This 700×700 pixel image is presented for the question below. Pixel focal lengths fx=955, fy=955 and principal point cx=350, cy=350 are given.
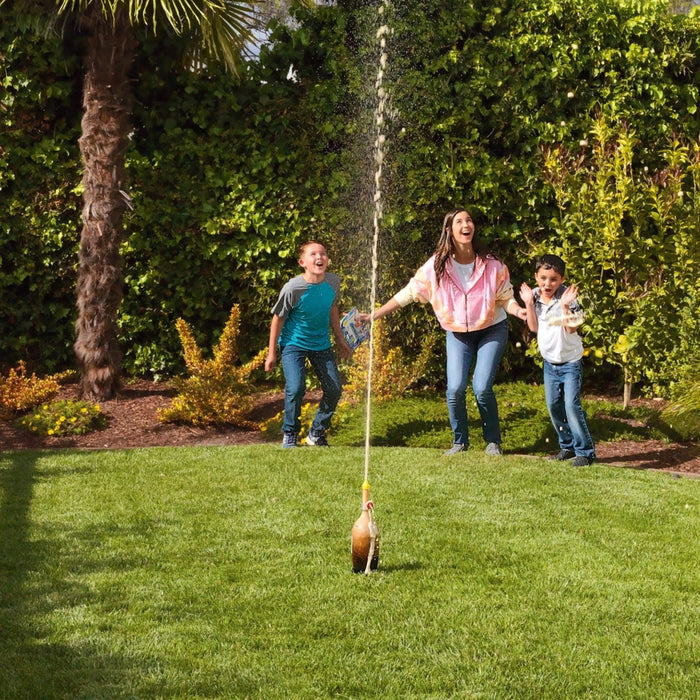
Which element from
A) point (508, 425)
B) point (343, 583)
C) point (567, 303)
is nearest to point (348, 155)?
point (508, 425)

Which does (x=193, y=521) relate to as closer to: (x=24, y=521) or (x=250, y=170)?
(x=24, y=521)

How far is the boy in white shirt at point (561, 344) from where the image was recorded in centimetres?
649

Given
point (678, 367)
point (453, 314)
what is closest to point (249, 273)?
A: point (453, 314)

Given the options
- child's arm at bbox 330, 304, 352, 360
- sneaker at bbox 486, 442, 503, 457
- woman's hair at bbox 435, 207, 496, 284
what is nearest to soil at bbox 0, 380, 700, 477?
sneaker at bbox 486, 442, 503, 457

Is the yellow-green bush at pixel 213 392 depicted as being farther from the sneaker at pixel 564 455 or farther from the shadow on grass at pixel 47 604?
the sneaker at pixel 564 455

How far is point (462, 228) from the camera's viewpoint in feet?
21.5

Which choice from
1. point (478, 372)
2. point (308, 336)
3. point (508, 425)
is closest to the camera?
point (478, 372)

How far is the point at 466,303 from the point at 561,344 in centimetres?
71

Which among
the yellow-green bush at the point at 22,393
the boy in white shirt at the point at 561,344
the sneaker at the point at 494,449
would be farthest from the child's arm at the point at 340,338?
the yellow-green bush at the point at 22,393

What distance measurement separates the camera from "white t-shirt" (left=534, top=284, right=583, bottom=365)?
6.54 meters

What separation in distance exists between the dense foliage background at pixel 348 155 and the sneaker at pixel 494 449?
6.87 ft

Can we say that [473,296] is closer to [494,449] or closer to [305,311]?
[494,449]

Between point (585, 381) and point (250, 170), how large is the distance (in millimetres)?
3988

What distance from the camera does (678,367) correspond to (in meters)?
8.12
